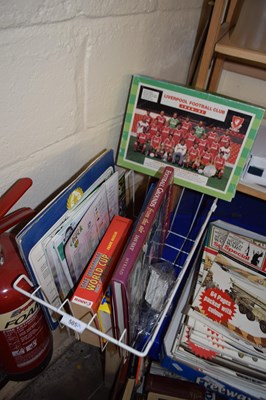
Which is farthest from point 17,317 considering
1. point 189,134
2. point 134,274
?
point 189,134

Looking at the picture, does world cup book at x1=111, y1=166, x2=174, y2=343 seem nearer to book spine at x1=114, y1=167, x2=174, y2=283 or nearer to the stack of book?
book spine at x1=114, y1=167, x2=174, y2=283

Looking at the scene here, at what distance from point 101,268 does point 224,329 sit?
1.04ft

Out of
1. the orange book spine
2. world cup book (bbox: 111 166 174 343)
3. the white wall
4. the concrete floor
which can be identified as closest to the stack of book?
world cup book (bbox: 111 166 174 343)

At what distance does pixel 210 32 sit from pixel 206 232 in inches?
20.1

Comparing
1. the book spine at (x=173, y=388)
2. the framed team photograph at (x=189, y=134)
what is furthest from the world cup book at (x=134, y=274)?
the book spine at (x=173, y=388)

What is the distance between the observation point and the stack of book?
656mm

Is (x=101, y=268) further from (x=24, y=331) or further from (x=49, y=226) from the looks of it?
(x=24, y=331)

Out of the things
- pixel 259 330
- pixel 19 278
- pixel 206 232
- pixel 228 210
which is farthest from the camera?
pixel 228 210

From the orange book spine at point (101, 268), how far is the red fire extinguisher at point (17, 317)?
11cm

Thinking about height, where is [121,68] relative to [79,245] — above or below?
above

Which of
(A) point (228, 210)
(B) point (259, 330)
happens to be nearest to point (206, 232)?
(A) point (228, 210)

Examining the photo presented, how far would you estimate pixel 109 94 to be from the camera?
0.69m

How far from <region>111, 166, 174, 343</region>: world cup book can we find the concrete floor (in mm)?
647

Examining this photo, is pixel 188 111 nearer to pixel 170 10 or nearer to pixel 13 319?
pixel 170 10
